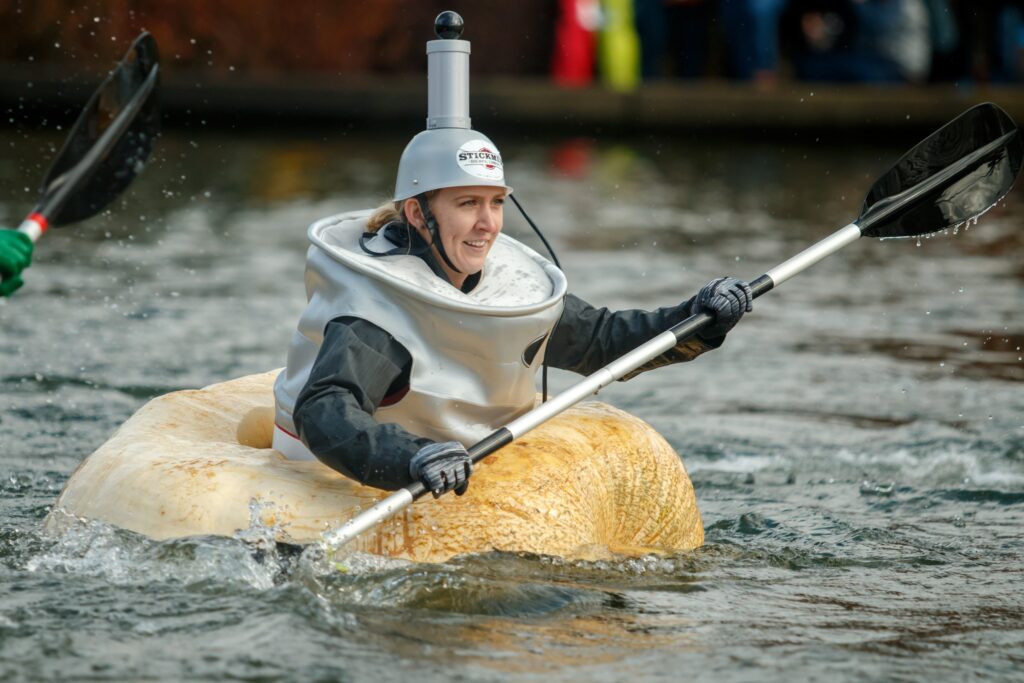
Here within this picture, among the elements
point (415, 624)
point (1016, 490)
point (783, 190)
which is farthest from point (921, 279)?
point (415, 624)

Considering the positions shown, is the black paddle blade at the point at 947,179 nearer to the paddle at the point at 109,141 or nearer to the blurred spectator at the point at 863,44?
the paddle at the point at 109,141

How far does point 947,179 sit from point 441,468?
2433mm

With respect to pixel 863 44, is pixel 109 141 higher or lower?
lower

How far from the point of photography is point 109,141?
21.8 feet

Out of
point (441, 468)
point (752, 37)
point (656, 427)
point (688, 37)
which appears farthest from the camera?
point (688, 37)

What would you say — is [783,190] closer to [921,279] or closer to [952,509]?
[921,279]

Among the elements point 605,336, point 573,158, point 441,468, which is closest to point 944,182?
point 605,336

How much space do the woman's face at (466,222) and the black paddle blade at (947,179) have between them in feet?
5.16

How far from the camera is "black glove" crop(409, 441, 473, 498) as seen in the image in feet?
14.4

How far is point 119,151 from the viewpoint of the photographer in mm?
6719

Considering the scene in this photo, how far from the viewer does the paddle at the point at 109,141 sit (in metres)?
6.54

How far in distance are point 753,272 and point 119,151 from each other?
489 centimetres

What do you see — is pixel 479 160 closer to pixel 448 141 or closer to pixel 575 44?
pixel 448 141

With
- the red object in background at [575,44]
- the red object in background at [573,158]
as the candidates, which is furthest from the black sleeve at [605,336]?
the red object in background at [575,44]
